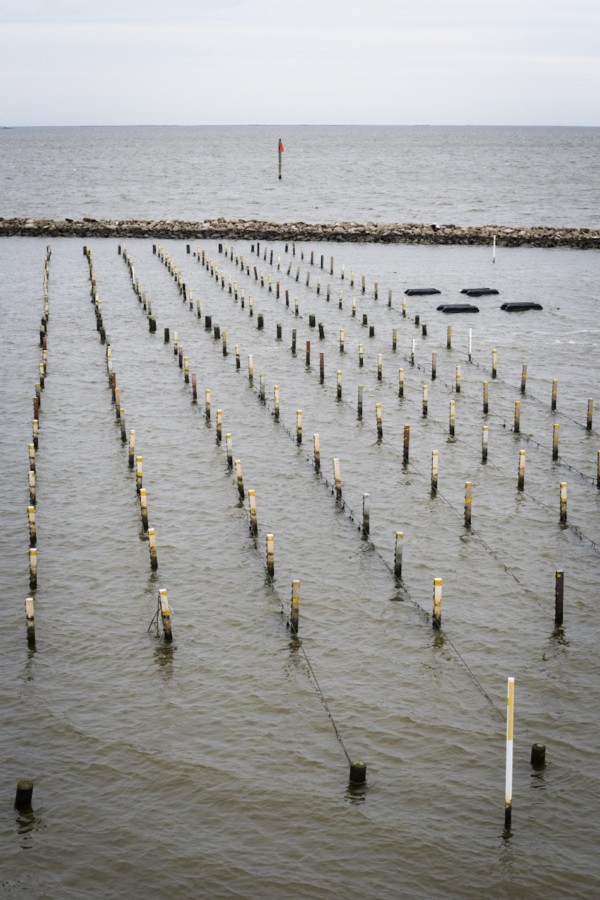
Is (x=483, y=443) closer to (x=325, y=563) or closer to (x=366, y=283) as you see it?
(x=325, y=563)

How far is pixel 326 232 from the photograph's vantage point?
105062 millimetres

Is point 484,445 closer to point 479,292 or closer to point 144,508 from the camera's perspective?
point 144,508

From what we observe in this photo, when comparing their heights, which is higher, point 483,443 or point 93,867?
point 483,443

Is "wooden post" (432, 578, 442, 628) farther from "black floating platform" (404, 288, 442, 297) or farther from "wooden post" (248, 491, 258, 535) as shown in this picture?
"black floating platform" (404, 288, 442, 297)

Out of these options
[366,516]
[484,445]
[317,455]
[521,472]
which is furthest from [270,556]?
[484,445]

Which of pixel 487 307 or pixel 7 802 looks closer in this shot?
pixel 7 802

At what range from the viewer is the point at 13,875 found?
59.3ft

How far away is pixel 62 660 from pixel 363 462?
54.4ft

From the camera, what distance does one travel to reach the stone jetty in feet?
331

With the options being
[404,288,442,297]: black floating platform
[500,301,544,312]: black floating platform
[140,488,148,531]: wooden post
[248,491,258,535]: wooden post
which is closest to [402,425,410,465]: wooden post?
[248,491,258,535]: wooden post

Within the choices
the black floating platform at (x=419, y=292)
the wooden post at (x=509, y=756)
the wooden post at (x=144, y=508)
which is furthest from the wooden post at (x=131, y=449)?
the black floating platform at (x=419, y=292)

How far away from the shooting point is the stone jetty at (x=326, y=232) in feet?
331

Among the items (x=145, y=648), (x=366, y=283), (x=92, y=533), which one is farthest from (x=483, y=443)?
(x=366, y=283)

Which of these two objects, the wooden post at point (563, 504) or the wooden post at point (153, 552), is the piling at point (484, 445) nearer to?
the wooden post at point (563, 504)
